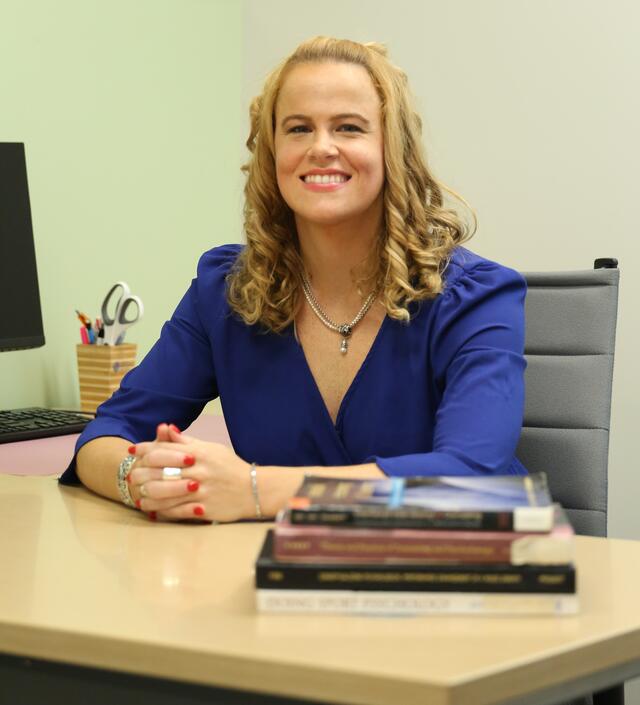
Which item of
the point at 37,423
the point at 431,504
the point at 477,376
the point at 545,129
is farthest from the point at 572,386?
the point at 545,129

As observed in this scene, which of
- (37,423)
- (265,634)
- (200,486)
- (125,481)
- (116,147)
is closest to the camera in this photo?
(265,634)

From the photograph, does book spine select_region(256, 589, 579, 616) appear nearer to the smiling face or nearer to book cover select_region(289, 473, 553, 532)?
book cover select_region(289, 473, 553, 532)

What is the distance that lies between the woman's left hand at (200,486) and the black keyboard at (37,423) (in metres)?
0.78

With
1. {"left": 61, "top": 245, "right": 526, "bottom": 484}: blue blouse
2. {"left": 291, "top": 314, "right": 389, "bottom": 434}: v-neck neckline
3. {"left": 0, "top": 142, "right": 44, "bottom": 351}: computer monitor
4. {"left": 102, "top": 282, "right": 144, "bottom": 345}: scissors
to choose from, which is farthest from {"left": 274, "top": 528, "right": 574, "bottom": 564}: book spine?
{"left": 102, "top": 282, "right": 144, "bottom": 345}: scissors

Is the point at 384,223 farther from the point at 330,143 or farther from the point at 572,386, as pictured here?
the point at 572,386

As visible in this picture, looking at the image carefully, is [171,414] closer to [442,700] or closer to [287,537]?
[287,537]

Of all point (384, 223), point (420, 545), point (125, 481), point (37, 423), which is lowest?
point (37, 423)

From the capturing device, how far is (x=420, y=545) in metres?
1.01

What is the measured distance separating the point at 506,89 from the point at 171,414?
148 cm

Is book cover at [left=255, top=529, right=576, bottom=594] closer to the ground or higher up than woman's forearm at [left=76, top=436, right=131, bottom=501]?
higher up

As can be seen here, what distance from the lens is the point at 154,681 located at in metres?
1.00

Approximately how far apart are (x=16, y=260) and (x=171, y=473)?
1.10 m

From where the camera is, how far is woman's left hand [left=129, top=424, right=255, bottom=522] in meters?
1.39

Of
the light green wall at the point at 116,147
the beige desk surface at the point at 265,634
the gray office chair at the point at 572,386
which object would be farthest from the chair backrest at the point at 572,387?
the light green wall at the point at 116,147
